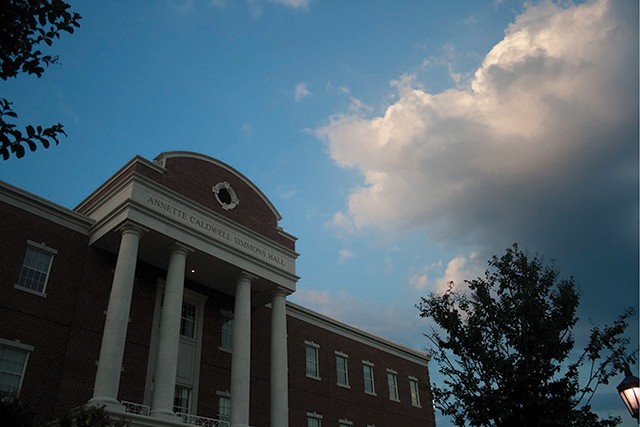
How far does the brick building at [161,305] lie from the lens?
2391 cm

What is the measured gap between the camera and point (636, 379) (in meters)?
10.5

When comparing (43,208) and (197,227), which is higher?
(197,227)

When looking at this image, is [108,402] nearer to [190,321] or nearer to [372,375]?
[190,321]

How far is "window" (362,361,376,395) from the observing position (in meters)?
41.1

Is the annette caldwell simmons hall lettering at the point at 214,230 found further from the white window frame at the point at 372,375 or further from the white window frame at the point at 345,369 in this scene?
the white window frame at the point at 372,375

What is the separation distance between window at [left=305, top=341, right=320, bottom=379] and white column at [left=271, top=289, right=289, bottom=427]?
5751 millimetres

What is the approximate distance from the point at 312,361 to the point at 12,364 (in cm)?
1941

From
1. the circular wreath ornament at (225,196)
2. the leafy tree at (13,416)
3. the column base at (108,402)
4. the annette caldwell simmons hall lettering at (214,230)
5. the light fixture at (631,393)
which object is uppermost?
the circular wreath ornament at (225,196)

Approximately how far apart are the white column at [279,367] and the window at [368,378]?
11092mm

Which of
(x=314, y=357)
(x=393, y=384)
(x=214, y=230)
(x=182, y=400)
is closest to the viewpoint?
(x=182, y=400)

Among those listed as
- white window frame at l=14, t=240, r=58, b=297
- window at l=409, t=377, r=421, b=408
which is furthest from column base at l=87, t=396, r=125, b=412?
window at l=409, t=377, r=421, b=408

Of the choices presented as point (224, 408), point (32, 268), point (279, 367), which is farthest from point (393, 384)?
point (32, 268)

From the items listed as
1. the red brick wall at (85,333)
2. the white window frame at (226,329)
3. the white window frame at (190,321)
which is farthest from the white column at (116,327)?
the white window frame at (226,329)

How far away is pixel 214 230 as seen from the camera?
30.0 meters
